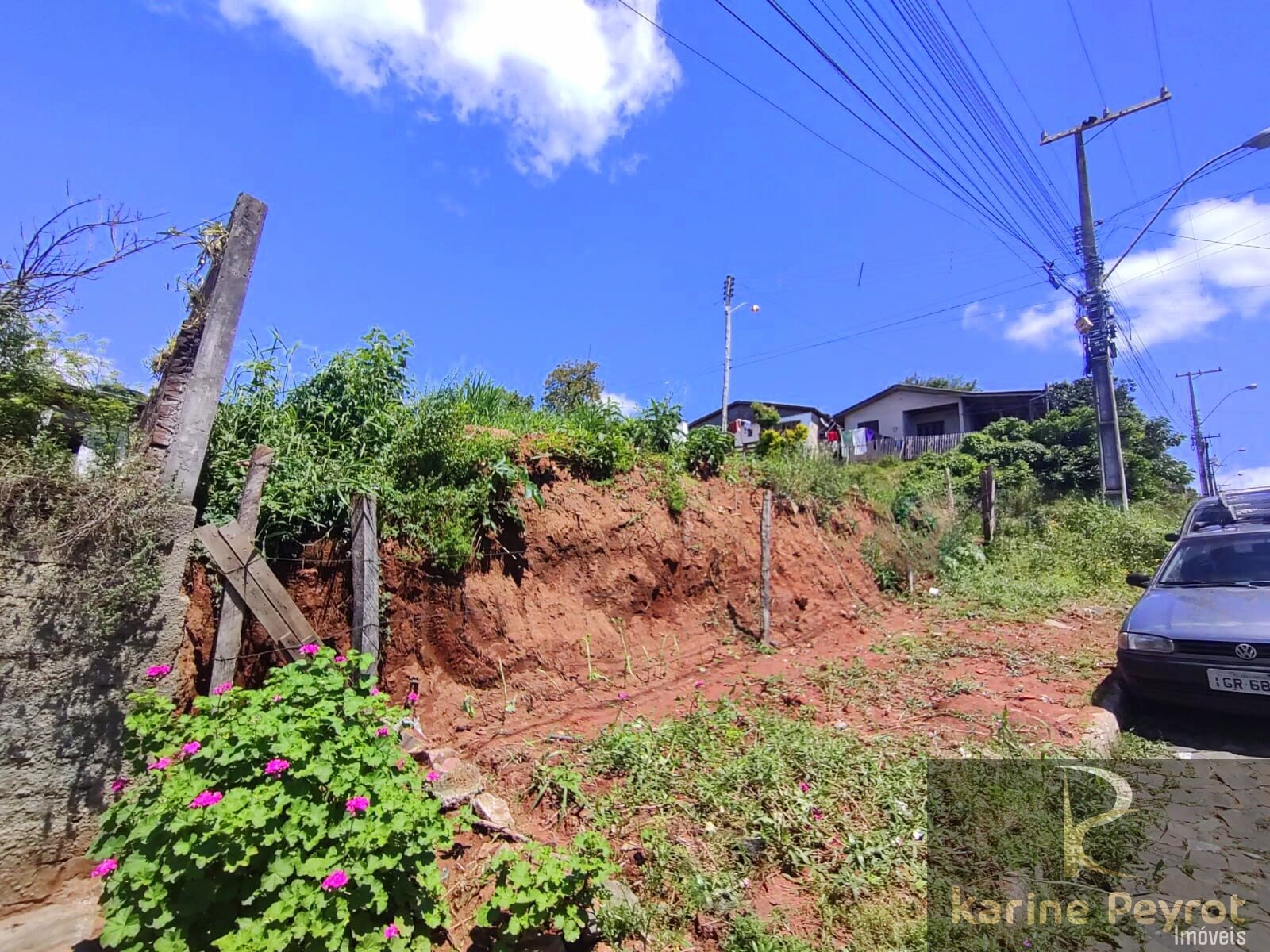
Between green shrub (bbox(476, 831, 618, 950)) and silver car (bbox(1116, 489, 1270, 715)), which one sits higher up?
silver car (bbox(1116, 489, 1270, 715))

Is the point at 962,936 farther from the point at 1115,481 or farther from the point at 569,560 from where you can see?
the point at 1115,481

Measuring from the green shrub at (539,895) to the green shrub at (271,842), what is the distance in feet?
0.80

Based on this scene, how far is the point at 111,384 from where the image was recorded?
4977 mm

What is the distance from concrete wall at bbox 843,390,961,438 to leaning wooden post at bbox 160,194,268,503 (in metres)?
30.6

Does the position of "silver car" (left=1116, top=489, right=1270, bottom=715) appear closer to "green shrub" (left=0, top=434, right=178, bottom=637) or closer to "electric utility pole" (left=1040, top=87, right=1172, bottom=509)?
"green shrub" (left=0, top=434, right=178, bottom=637)

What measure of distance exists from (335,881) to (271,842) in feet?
0.92

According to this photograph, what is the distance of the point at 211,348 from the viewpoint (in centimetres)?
386

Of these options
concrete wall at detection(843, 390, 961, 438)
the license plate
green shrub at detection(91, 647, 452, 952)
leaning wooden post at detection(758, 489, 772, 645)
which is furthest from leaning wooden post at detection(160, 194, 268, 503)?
concrete wall at detection(843, 390, 961, 438)

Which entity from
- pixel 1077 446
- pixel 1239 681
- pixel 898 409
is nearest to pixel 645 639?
pixel 1239 681

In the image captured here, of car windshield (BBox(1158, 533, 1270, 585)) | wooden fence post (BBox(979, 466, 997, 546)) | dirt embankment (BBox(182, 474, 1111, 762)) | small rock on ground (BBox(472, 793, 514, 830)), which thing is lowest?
small rock on ground (BBox(472, 793, 514, 830))

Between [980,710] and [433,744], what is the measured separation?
14.2 ft

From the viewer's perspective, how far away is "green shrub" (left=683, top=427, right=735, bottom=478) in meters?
8.14

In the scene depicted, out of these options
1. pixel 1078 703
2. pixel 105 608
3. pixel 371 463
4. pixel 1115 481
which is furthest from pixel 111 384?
pixel 1115 481

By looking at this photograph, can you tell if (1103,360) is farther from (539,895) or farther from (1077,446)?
(539,895)
